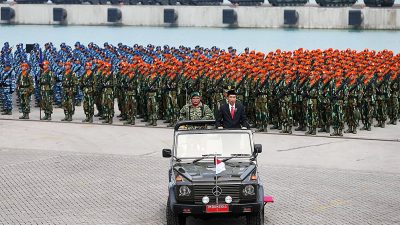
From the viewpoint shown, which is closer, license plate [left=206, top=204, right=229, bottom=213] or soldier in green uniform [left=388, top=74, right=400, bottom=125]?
license plate [left=206, top=204, right=229, bottom=213]

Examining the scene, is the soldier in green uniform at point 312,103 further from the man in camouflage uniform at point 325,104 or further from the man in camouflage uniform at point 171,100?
the man in camouflage uniform at point 171,100

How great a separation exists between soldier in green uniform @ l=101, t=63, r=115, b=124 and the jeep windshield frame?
14.8m

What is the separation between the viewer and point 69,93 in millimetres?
34750

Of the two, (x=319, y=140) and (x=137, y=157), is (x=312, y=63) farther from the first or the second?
(x=137, y=157)

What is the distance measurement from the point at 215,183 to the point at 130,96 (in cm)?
1600

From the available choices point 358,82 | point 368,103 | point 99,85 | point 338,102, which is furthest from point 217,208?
point 99,85

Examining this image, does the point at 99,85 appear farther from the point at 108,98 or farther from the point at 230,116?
the point at 230,116

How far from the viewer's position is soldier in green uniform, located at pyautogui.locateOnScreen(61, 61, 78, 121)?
3481 cm

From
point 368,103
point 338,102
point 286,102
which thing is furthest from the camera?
point 368,103

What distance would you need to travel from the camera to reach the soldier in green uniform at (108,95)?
3406 centimetres

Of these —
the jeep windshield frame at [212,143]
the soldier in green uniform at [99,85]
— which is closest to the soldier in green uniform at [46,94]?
the soldier in green uniform at [99,85]

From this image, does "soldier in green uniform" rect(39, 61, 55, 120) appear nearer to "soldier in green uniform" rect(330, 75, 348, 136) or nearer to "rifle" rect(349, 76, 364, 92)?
"soldier in green uniform" rect(330, 75, 348, 136)

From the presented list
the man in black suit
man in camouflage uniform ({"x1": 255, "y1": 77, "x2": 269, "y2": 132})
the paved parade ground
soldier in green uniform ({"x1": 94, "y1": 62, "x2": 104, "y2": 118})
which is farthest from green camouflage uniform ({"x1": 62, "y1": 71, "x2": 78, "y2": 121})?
the man in black suit

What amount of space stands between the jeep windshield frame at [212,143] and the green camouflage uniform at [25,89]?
16.7 m
